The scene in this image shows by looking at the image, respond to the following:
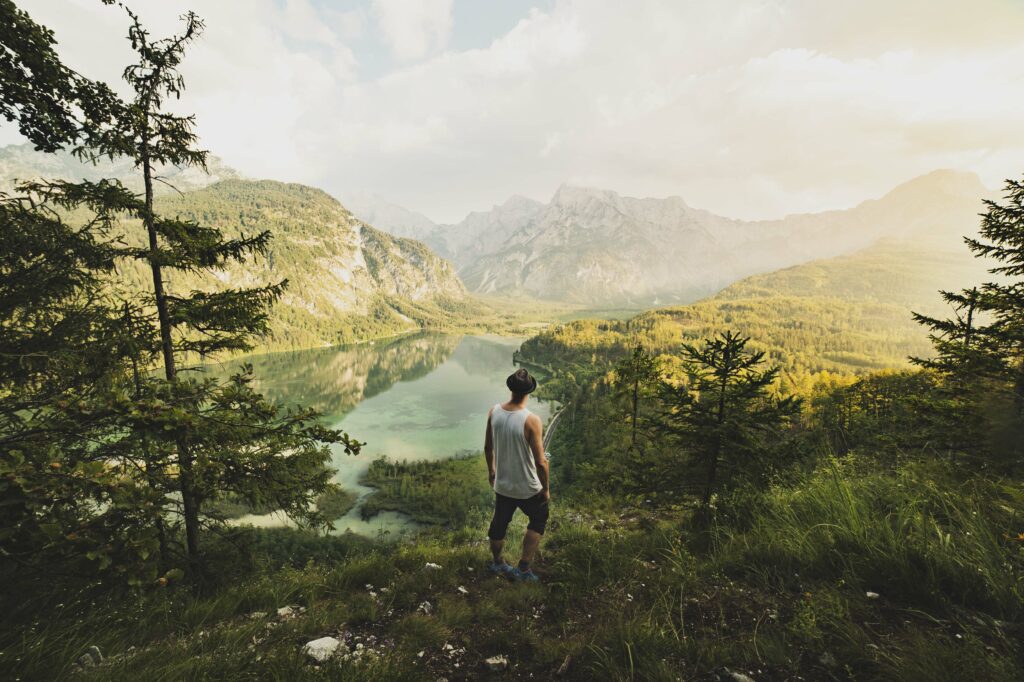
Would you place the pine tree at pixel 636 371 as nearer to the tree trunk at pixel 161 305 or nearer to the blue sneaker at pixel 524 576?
the blue sneaker at pixel 524 576

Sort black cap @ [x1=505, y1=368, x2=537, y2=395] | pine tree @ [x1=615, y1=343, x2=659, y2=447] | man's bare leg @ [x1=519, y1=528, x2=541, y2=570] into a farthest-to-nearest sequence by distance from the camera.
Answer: pine tree @ [x1=615, y1=343, x2=659, y2=447] < man's bare leg @ [x1=519, y1=528, x2=541, y2=570] < black cap @ [x1=505, y1=368, x2=537, y2=395]

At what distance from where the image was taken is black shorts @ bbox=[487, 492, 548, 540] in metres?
4.97

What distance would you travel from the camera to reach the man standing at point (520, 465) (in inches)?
188

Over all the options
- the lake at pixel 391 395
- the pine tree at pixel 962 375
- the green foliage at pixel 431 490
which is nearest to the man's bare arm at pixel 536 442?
the pine tree at pixel 962 375

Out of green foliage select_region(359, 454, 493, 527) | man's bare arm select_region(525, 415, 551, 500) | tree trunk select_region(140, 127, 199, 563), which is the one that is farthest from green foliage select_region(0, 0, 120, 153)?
green foliage select_region(359, 454, 493, 527)

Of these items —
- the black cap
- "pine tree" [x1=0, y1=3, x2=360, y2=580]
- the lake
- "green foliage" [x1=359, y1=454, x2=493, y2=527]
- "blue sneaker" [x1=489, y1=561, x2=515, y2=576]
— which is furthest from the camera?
the lake

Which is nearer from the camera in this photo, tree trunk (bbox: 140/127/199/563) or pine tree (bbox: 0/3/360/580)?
pine tree (bbox: 0/3/360/580)

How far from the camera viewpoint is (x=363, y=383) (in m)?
112

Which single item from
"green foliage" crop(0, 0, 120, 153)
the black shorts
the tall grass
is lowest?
the black shorts

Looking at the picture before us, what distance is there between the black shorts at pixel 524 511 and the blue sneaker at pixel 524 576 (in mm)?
444

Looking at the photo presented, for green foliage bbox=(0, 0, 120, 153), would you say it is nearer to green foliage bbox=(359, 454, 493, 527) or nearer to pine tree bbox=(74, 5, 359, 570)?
pine tree bbox=(74, 5, 359, 570)

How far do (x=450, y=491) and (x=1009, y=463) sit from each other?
46.9 m

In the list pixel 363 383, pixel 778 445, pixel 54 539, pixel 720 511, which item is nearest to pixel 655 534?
pixel 720 511

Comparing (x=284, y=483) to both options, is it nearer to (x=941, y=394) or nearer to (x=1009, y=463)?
(x=1009, y=463)
